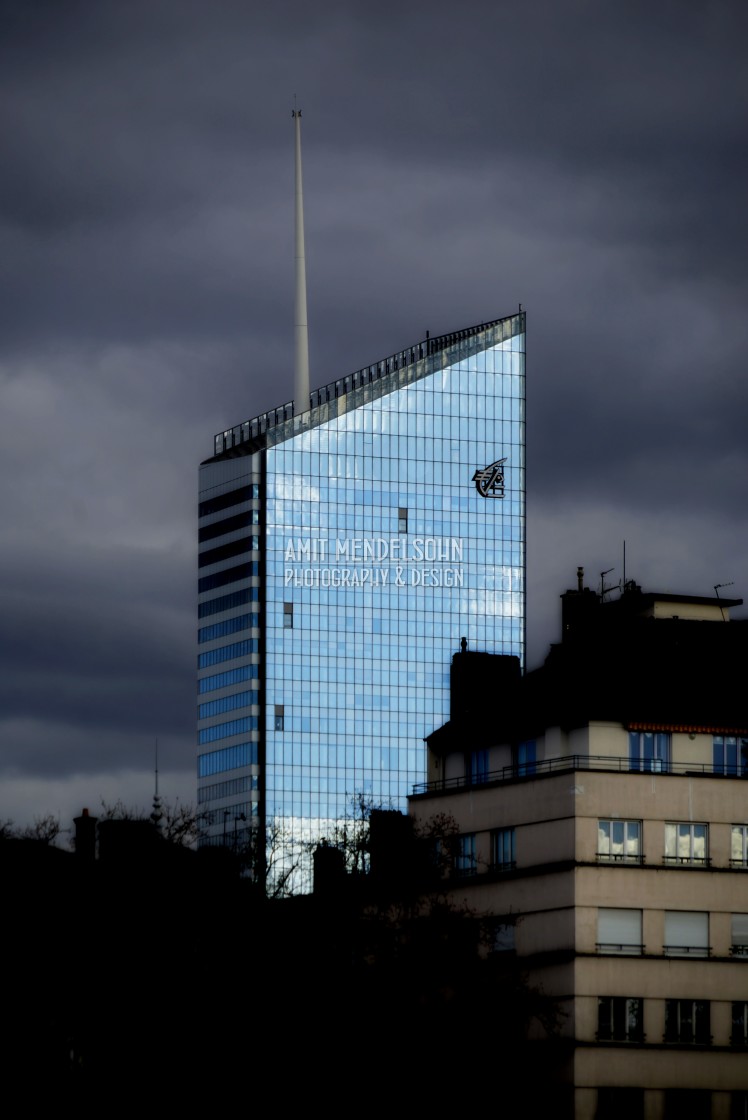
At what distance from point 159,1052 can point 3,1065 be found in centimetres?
709

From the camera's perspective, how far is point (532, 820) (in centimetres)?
13912

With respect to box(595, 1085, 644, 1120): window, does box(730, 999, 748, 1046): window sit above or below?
above

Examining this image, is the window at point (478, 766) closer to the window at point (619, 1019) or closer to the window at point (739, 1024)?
the window at point (619, 1019)

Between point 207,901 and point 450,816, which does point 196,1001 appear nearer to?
point 207,901

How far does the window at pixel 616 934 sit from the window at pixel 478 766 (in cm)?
1795

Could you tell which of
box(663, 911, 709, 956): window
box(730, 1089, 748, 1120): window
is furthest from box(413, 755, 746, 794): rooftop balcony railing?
box(730, 1089, 748, 1120): window

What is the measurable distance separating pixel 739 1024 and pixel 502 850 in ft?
51.6

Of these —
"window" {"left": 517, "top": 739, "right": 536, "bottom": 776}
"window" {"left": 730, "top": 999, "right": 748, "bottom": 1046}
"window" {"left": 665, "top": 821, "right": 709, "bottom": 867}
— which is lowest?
"window" {"left": 730, "top": 999, "right": 748, "bottom": 1046}

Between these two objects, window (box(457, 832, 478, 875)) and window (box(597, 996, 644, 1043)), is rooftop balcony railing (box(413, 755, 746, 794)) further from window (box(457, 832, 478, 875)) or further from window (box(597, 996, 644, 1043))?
window (box(597, 996, 644, 1043))

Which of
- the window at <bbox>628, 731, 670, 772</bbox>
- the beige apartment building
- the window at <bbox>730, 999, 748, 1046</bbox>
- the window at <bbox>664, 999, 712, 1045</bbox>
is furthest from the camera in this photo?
the window at <bbox>628, 731, 670, 772</bbox>

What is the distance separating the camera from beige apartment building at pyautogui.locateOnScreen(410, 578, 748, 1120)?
132125 mm

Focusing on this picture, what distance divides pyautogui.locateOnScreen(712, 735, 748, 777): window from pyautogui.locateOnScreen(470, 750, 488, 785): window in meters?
14.9

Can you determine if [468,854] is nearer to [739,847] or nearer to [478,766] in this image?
[478,766]

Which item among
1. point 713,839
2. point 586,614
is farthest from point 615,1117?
point 586,614
